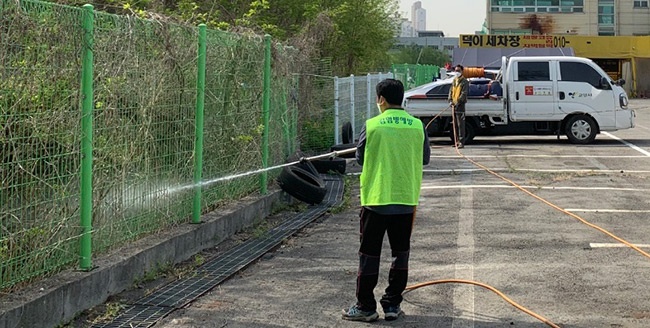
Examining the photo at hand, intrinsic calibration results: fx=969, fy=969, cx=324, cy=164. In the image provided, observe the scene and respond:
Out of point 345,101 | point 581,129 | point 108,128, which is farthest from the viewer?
point 581,129

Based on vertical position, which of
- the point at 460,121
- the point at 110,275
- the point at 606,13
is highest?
the point at 606,13

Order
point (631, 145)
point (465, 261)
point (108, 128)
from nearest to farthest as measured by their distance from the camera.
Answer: point (108, 128) → point (465, 261) → point (631, 145)

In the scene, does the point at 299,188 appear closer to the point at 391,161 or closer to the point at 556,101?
the point at 391,161

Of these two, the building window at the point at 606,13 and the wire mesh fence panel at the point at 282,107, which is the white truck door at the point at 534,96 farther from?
the building window at the point at 606,13

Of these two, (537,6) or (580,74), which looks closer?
(580,74)

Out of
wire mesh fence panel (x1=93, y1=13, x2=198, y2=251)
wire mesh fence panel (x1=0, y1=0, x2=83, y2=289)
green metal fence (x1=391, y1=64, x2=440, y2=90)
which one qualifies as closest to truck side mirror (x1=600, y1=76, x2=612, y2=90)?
green metal fence (x1=391, y1=64, x2=440, y2=90)

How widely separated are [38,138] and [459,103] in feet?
51.6

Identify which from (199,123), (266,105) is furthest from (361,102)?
(199,123)

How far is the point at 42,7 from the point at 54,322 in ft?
7.07

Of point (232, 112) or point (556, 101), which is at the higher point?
point (556, 101)

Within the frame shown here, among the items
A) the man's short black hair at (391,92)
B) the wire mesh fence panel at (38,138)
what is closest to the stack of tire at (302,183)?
the man's short black hair at (391,92)

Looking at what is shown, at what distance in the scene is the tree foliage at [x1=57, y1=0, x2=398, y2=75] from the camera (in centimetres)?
2029

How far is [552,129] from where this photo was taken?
22.5m

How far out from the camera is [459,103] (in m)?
21.5
